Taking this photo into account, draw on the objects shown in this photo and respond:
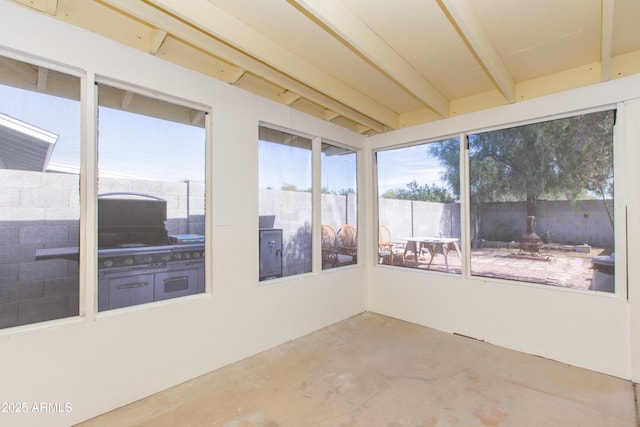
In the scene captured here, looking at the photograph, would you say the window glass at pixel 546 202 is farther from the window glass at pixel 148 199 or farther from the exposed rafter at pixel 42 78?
the exposed rafter at pixel 42 78

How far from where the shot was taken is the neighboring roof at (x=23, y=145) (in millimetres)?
1815

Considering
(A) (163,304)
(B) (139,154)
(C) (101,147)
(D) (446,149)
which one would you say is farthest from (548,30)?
(A) (163,304)

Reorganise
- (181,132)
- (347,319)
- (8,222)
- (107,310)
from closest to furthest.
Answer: (8,222) → (107,310) → (181,132) → (347,319)

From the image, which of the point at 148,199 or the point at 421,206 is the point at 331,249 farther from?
the point at 148,199

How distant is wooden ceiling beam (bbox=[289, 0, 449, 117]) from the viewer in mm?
1896

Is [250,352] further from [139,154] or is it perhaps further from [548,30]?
[548,30]

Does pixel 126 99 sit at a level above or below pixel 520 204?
above

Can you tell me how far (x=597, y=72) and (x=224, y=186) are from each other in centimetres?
347

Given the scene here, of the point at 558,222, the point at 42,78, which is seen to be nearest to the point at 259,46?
the point at 42,78

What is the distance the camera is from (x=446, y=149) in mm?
3592

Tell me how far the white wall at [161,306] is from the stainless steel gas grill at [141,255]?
11cm

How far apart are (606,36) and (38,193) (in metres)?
3.90

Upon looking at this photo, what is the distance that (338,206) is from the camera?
396 centimetres

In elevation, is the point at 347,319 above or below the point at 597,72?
below
